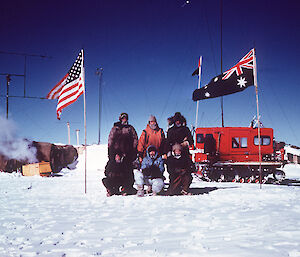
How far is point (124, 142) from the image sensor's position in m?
6.79

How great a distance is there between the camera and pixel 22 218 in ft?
14.8

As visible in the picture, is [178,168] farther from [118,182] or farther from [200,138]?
[200,138]

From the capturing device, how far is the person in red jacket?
6789 millimetres

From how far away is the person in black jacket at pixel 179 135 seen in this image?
6.82 m

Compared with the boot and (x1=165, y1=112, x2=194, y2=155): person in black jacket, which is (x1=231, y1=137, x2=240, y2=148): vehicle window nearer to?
(x1=165, y1=112, x2=194, y2=155): person in black jacket

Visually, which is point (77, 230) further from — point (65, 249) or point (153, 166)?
point (153, 166)

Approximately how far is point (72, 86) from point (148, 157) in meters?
3.46

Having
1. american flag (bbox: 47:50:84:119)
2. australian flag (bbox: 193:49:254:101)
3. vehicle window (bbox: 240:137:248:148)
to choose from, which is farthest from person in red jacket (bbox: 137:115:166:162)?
vehicle window (bbox: 240:137:248:148)

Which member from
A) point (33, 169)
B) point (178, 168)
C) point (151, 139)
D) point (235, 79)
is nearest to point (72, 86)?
point (151, 139)

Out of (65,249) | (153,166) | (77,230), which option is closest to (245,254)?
(65,249)

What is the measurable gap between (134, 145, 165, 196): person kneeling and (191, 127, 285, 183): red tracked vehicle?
693 cm

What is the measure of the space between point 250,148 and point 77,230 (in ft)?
39.1

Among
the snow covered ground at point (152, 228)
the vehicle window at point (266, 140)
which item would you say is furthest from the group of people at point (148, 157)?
the vehicle window at point (266, 140)

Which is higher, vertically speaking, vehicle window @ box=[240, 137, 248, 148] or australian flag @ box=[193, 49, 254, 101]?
australian flag @ box=[193, 49, 254, 101]
